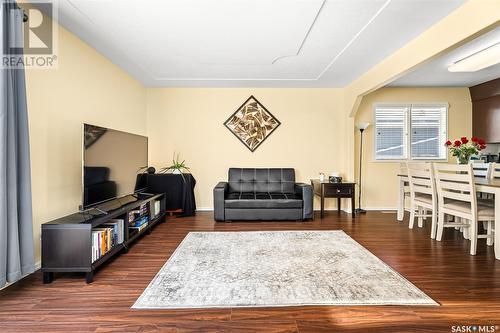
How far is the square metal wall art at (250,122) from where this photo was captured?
534 cm

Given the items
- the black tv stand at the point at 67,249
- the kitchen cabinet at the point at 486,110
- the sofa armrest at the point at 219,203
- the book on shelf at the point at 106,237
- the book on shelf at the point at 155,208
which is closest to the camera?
the black tv stand at the point at 67,249

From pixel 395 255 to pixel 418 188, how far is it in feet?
4.92

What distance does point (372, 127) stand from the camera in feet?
17.7

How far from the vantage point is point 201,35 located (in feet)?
10.1

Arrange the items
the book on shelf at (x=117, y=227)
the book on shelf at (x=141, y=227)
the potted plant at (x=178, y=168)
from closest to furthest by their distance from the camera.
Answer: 1. the book on shelf at (x=117, y=227)
2. the book on shelf at (x=141, y=227)
3. the potted plant at (x=178, y=168)

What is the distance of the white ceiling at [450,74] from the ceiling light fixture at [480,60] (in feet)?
0.35

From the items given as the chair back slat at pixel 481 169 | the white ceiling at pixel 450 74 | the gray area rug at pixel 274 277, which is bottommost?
the gray area rug at pixel 274 277

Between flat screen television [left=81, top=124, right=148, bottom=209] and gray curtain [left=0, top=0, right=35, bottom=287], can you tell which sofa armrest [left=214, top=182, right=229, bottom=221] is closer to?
flat screen television [left=81, top=124, right=148, bottom=209]

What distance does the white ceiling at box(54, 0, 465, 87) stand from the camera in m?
2.49

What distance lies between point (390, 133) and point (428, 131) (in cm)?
75

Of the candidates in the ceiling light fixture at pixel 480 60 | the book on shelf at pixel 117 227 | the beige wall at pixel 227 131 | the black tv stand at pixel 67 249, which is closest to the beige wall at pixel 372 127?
the beige wall at pixel 227 131

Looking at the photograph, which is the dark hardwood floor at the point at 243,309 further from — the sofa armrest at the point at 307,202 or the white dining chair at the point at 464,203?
the sofa armrest at the point at 307,202

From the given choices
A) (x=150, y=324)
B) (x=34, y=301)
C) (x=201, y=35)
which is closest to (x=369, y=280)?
(x=150, y=324)

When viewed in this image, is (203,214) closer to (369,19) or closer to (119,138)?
(119,138)
